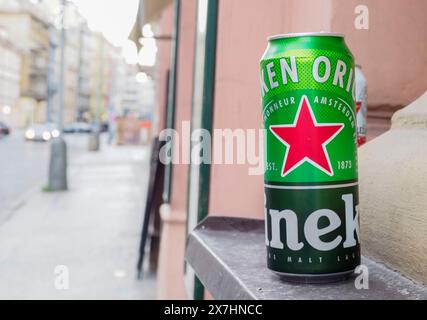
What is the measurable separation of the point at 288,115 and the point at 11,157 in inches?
876

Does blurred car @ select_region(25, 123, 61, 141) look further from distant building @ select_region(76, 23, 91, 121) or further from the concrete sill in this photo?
distant building @ select_region(76, 23, 91, 121)

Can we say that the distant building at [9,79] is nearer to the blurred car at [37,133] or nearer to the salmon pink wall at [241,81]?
the blurred car at [37,133]

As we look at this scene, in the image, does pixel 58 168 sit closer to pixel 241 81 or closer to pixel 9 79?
pixel 241 81

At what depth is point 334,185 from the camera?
812 millimetres

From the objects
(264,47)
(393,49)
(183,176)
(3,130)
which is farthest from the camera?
(3,130)

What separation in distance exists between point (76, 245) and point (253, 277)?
599cm

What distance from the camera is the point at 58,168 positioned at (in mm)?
11797

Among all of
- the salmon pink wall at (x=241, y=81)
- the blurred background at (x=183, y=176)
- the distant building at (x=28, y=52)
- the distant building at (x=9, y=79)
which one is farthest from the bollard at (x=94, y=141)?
the distant building at (x=28, y=52)

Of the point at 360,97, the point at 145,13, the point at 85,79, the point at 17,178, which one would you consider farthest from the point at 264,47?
the point at 85,79

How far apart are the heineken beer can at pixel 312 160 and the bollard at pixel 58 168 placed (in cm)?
1127

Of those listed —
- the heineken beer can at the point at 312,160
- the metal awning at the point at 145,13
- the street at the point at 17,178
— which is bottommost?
the street at the point at 17,178

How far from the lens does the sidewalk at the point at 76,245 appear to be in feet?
15.9

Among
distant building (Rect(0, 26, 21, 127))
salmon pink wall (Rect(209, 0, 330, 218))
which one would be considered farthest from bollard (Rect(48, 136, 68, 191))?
distant building (Rect(0, 26, 21, 127))

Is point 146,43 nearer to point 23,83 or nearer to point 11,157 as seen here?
point 11,157
